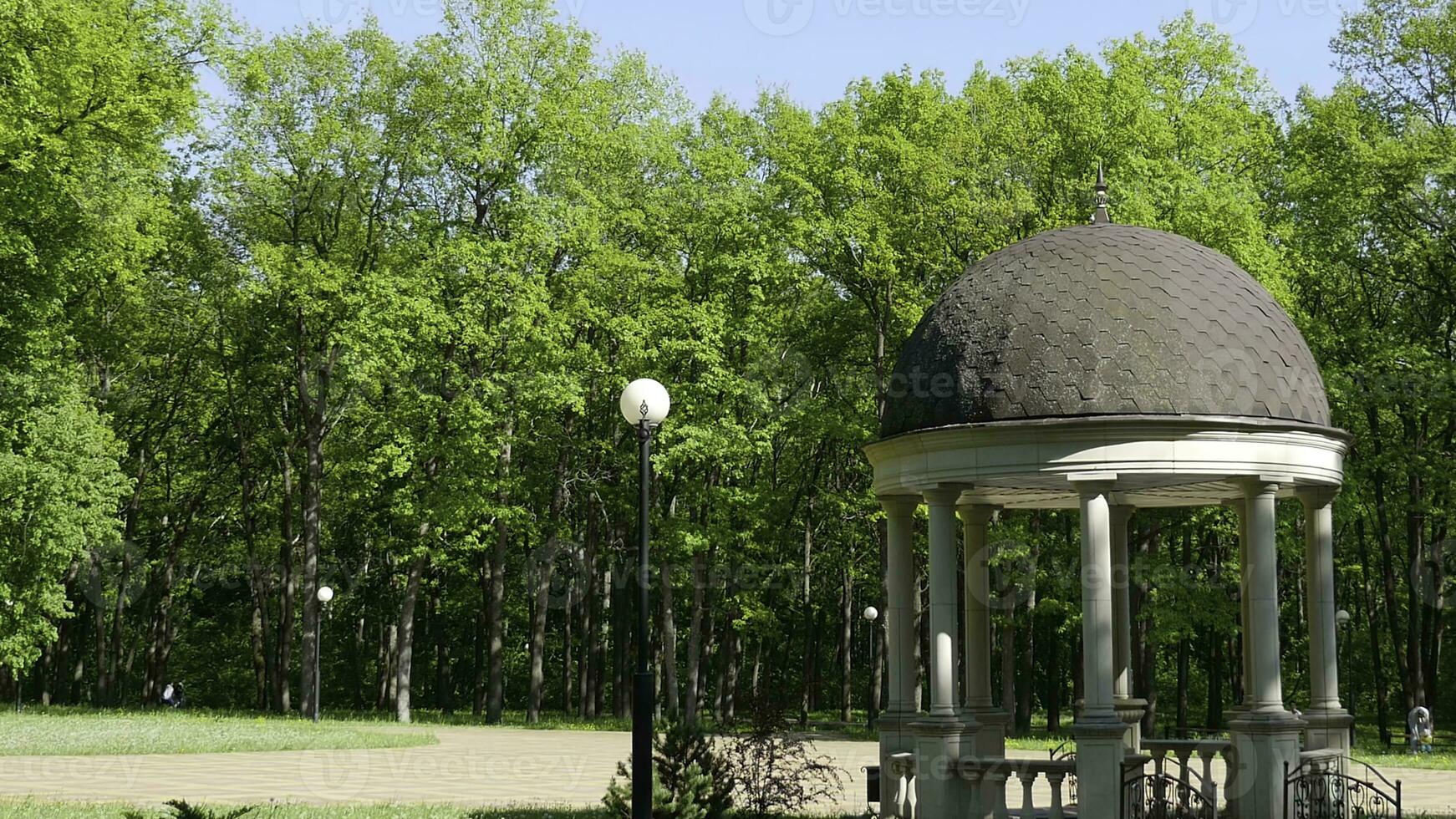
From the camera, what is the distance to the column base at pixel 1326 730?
1820cm

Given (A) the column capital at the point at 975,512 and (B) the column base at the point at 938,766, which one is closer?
(B) the column base at the point at 938,766

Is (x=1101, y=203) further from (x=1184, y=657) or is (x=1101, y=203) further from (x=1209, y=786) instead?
(x=1184, y=657)

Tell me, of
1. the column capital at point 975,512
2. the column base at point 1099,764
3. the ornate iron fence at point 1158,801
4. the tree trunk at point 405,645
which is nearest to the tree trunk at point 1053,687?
the tree trunk at point 405,645

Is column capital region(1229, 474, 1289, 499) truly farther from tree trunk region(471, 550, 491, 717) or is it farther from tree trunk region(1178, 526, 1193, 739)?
tree trunk region(471, 550, 491, 717)

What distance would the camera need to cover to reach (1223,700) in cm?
6475

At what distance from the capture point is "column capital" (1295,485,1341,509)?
1828cm

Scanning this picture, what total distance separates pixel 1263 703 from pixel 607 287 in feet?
97.8

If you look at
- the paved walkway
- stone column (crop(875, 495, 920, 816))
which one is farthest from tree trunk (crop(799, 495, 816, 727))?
stone column (crop(875, 495, 920, 816))

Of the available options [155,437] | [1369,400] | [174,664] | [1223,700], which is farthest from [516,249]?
[1223,700]

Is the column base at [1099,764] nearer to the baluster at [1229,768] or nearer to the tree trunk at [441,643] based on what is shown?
the baluster at [1229,768]

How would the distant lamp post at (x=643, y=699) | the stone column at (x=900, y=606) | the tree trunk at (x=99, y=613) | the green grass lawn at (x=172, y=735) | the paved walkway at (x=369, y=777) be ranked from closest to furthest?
the distant lamp post at (x=643, y=699) → the stone column at (x=900, y=606) → the paved walkway at (x=369, y=777) → the green grass lawn at (x=172, y=735) → the tree trunk at (x=99, y=613)

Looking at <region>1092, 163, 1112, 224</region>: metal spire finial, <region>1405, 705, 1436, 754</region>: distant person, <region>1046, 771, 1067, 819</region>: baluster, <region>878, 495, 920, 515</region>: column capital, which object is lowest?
<region>1405, 705, 1436, 754</region>: distant person

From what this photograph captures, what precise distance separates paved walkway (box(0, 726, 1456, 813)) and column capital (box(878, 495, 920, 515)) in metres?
3.79

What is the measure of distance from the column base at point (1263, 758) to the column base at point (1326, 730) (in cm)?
143
